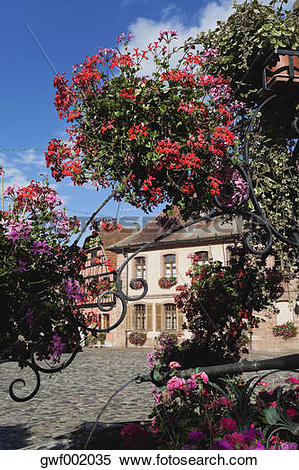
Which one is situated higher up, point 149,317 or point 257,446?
point 149,317

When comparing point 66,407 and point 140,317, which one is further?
point 140,317

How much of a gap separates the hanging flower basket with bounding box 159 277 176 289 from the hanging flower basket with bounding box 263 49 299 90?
2031cm

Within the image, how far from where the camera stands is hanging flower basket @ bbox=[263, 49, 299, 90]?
3.35 meters

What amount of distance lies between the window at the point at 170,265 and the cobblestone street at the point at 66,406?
35.9ft

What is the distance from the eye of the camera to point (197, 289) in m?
5.80

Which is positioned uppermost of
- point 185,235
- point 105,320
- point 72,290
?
point 185,235

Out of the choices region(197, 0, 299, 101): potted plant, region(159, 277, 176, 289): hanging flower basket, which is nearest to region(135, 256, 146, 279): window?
region(159, 277, 176, 289): hanging flower basket

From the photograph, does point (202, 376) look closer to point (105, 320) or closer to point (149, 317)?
point (149, 317)

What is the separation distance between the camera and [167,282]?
928 inches

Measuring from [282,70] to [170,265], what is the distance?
20.7m

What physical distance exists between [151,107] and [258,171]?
212 centimetres

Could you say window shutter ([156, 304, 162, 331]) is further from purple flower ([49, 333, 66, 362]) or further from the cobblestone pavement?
purple flower ([49, 333, 66, 362])

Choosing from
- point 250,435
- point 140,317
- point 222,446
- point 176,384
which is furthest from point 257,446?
point 140,317

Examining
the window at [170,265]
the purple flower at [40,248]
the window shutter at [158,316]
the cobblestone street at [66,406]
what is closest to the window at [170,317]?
the window shutter at [158,316]
